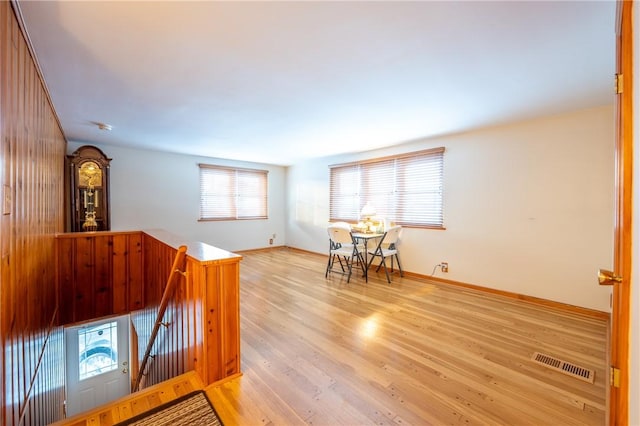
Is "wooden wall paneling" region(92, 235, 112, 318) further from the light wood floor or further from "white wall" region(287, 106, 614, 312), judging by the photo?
"white wall" region(287, 106, 614, 312)

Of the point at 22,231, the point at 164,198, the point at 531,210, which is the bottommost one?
the point at 22,231

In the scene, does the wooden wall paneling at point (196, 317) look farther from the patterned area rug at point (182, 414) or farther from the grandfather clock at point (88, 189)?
the grandfather clock at point (88, 189)

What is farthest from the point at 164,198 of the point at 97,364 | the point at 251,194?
the point at 97,364

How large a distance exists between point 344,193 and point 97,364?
495 cm

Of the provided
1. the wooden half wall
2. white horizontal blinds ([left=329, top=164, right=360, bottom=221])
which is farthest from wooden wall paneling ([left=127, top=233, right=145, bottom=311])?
white horizontal blinds ([left=329, top=164, right=360, bottom=221])

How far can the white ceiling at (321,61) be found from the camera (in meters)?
1.46

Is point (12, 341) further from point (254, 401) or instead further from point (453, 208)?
point (453, 208)

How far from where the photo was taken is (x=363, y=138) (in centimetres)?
407

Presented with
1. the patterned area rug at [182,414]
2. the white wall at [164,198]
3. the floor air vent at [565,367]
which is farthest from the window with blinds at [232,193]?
the floor air vent at [565,367]

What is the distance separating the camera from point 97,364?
3895 mm

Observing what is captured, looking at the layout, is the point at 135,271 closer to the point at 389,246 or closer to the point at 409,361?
the point at 409,361

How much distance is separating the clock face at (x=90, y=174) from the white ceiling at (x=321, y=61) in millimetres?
944

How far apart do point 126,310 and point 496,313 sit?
4.47 meters

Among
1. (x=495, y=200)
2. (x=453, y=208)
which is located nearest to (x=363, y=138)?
(x=453, y=208)
